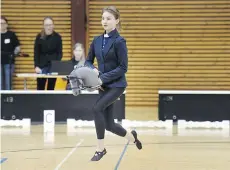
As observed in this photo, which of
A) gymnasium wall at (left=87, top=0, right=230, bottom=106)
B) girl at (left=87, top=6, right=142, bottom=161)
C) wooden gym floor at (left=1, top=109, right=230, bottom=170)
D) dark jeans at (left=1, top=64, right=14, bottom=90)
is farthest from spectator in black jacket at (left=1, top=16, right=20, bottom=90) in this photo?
girl at (left=87, top=6, right=142, bottom=161)

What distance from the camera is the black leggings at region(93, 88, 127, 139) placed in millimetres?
6031

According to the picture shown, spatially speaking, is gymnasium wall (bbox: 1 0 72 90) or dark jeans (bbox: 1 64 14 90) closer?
dark jeans (bbox: 1 64 14 90)

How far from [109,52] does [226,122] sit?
204 inches

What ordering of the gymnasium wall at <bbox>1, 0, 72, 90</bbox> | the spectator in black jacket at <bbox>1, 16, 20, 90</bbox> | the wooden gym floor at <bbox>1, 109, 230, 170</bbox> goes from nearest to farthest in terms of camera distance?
1. the wooden gym floor at <bbox>1, 109, 230, 170</bbox>
2. the spectator in black jacket at <bbox>1, 16, 20, 90</bbox>
3. the gymnasium wall at <bbox>1, 0, 72, 90</bbox>

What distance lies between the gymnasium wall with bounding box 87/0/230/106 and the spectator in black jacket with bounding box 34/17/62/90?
3169mm

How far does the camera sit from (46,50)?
11.8 metres

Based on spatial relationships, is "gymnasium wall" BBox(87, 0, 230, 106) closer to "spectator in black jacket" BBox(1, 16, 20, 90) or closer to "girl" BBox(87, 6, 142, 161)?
"spectator in black jacket" BBox(1, 16, 20, 90)

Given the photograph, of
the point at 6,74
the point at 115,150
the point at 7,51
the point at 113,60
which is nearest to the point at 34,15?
the point at 7,51

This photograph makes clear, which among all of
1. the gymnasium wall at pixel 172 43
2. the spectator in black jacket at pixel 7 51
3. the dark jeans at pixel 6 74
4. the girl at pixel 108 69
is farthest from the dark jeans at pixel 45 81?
the girl at pixel 108 69

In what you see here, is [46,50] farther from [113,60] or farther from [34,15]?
[113,60]

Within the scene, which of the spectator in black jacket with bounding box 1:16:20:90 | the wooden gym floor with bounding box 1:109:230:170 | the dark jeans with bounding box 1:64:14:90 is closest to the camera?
the wooden gym floor with bounding box 1:109:230:170

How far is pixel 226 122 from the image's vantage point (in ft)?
34.9

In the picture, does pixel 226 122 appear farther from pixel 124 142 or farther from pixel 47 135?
pixel 47 135

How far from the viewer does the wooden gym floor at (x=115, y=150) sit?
6.16m
